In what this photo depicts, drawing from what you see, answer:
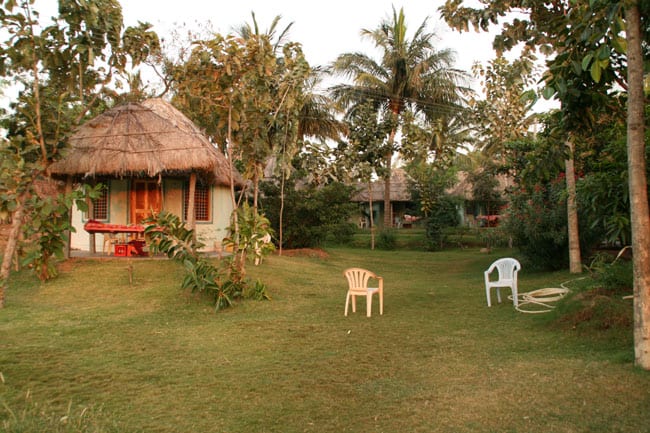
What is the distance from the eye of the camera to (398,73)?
2945 cm

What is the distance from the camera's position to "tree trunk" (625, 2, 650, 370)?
209 inches

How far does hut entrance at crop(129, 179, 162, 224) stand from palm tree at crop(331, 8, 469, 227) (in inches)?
556

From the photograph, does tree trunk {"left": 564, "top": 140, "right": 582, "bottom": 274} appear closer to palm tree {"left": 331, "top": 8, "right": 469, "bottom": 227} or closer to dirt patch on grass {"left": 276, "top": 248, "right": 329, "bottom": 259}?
dirt patch on grass {"left": 276, "top": 248, "right": 329, "bottom": 259}

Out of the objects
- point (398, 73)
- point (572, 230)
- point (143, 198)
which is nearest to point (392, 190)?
point (398, 73)

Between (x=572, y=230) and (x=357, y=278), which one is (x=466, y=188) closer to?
(x=572, y=230)

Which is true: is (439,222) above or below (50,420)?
above

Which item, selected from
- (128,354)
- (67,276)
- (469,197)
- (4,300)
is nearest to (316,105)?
(469,197)

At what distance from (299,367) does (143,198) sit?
1230cm

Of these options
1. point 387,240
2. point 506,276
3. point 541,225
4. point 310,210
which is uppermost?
point 310,210

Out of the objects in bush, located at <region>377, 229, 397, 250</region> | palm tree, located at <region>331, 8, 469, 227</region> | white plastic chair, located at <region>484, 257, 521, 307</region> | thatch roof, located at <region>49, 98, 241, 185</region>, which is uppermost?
palm tree, located at <region>331, 8, 469, 227</region>

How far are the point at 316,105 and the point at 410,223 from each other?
534 inches

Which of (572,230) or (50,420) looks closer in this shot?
(50,420)

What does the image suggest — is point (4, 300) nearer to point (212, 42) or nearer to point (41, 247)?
point (41, 247)

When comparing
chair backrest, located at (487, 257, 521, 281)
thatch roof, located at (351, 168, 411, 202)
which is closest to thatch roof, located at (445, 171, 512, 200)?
thatch roof, located at (351, 168, 411, 202)
